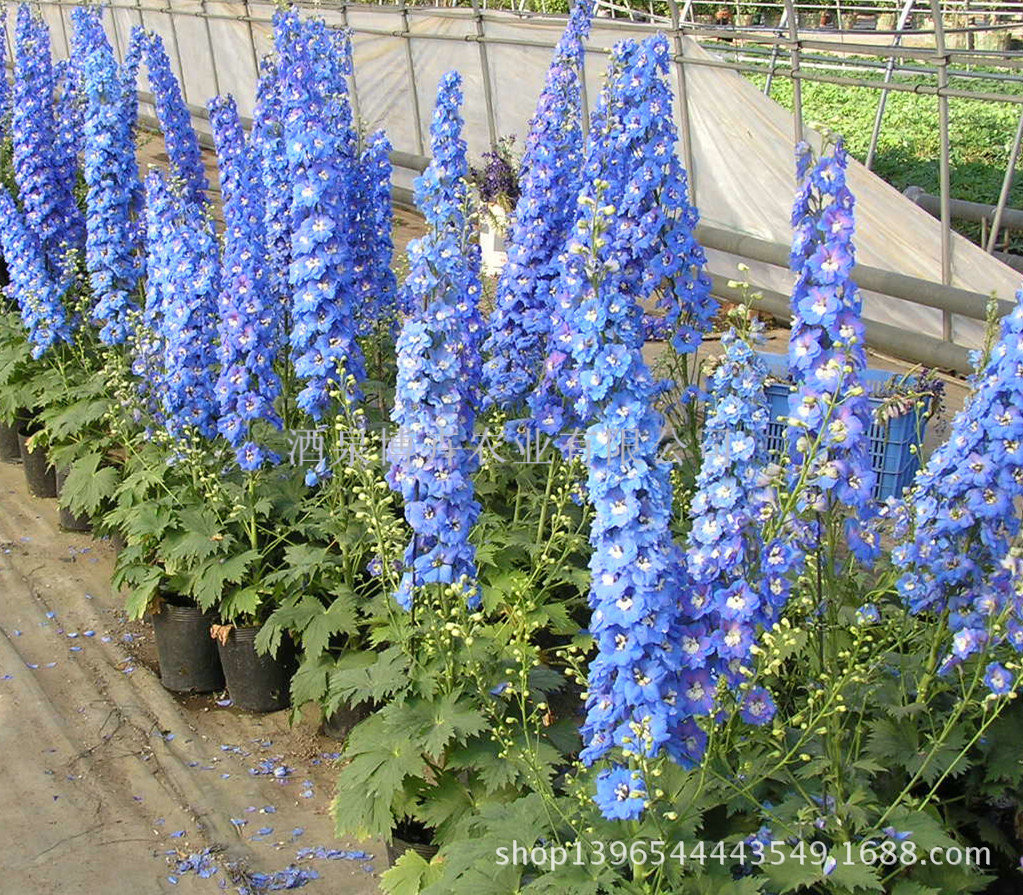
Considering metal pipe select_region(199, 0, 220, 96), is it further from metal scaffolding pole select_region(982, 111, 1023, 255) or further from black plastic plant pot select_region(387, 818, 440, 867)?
black plastic plant pot select_region(387, 818, 440, 867)

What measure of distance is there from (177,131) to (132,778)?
134 inches

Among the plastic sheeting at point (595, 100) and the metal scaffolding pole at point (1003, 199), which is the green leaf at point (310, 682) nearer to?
the plastic sheeting at point (595, 100)

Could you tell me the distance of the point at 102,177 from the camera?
5.63 meters

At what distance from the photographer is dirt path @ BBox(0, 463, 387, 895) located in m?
3.87

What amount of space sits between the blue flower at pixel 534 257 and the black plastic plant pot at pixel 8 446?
3.80m

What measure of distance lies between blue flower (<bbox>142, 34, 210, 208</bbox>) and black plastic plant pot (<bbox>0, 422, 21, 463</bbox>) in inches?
73.8

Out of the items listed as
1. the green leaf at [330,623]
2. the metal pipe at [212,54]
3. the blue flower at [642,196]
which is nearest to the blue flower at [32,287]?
the green leaf at [330,623]

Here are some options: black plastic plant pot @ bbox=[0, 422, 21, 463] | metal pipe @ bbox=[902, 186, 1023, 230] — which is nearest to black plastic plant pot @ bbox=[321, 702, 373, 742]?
black plastic plant pot @ bbox=[0, 422, 21, 463]

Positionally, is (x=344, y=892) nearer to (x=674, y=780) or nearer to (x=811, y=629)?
(x=674, y=780)

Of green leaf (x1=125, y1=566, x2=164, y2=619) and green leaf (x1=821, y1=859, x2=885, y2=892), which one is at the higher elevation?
green leaf (x1=821, y1=859, x2=885, y2=892)

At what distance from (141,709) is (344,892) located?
1.43 m

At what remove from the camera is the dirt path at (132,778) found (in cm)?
387

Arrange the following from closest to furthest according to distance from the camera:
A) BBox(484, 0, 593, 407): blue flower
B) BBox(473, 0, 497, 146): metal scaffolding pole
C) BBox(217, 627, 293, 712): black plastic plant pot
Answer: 1. BBox(484, 0, 593, 407): blue flower
2. BBox(217, 627, 293, 712): black plastic plant pot
3. BBox(473, 0, 497, 146): metal scaffolding pole

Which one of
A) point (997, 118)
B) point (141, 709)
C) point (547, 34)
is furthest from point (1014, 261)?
point (997, 118)
